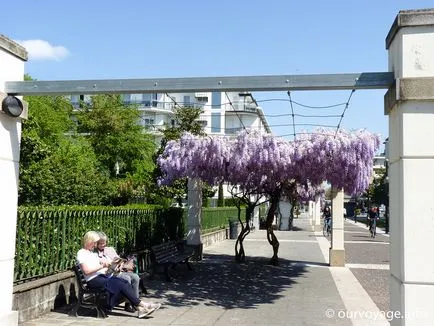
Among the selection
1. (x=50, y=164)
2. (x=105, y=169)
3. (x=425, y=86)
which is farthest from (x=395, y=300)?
(x=105, y=169)

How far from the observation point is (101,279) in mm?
8164

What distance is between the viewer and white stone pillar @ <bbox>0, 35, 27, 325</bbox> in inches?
250

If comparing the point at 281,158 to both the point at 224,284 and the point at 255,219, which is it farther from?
the point at 255,219

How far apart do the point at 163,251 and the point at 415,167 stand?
891 centimetres

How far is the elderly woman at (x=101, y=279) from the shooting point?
813 centimetres

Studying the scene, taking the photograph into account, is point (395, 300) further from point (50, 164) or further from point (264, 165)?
point (50, 164)

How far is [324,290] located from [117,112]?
33.2m

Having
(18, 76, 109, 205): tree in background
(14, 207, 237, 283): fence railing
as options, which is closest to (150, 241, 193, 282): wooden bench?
(14, 207, 237, 283): fence railing

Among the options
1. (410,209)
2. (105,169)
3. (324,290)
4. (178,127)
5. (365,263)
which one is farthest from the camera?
(105,169)

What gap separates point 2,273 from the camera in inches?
251

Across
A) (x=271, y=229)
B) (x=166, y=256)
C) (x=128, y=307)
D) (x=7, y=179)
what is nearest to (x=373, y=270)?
(x=271, y=229)

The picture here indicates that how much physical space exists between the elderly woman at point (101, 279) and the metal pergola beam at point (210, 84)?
2.76 meters

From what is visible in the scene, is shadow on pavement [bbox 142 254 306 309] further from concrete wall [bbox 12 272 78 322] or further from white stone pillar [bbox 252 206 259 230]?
white stone pillar [bbox 252 206 259 230]

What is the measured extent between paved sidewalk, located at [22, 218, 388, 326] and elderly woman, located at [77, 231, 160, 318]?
202mm
